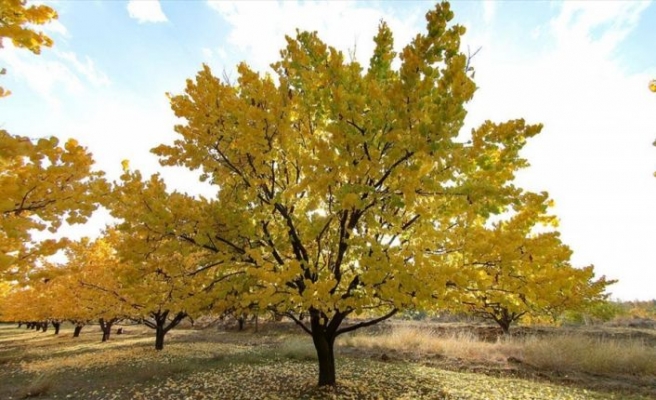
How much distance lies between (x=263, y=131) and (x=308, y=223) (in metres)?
1.64

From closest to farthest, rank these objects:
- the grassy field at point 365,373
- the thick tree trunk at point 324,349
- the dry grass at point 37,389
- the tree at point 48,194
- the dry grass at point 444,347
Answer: the tree at point 48,194 < the thick tree trunk at point 324,349 < the grassy field at point 365,373 < the dry grass at point 37,389 < the dry grass at point 444,347

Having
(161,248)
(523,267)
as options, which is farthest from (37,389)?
(523,267)

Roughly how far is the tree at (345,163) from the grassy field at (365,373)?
2764mm

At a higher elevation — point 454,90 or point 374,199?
point 454,90

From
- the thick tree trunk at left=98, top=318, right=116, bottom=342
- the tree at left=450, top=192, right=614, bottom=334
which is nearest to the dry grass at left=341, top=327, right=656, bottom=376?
the tree at left=450, top=192, right=614, bottom=334

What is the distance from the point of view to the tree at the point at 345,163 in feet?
15.1

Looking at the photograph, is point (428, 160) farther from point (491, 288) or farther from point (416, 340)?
point (416, 340)

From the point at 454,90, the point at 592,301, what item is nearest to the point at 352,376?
the point at 592,301

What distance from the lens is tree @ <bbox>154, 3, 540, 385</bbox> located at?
459 centimetres

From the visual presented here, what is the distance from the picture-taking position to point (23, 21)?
134 inches

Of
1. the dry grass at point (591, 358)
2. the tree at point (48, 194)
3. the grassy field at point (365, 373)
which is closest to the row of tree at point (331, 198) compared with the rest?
the tree at point (48, 194)

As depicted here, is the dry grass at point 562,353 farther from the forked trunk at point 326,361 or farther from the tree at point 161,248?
the tree at point 161,248

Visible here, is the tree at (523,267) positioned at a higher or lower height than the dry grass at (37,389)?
higher

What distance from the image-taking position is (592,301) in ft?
17.1
